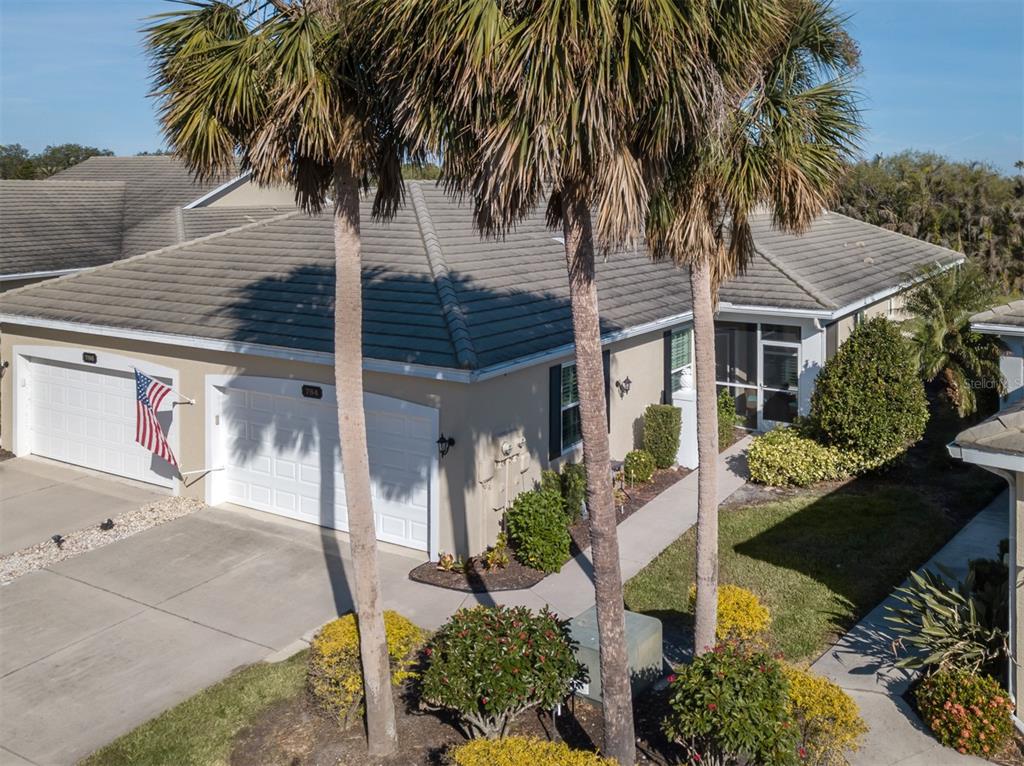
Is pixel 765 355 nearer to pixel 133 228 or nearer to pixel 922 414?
pixel 922 414

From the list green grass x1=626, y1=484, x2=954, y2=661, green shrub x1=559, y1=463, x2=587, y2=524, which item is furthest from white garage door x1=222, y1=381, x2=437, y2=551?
green grass x1=626, y1=484, x2=954, y2=661

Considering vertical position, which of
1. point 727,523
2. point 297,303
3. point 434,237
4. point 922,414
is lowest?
point 727,523

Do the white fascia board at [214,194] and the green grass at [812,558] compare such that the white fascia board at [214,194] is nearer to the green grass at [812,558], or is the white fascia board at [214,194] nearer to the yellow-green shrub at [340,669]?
the green grass at [812,558]

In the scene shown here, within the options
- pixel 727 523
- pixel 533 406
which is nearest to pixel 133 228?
pixel 533 406

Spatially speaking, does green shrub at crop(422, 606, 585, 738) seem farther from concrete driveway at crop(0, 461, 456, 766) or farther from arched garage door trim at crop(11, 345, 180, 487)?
arched garage door trim at crop(11, 345, 180, 487)

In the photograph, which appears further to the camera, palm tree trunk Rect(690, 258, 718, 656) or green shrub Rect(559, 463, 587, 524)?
green shrub Rect(559, 463, 587, 524)

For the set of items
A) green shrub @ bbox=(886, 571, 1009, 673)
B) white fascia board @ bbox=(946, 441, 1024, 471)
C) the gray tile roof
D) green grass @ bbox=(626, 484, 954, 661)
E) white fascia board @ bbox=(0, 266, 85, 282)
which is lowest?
green grass @ bbox=(626, 484, 954, 661)

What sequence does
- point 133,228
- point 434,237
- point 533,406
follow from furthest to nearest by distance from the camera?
point 133,228, point 434,237, point 533,406
